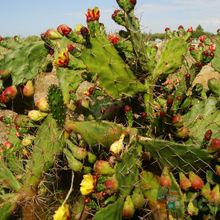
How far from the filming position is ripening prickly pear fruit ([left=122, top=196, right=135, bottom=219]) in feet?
8.12

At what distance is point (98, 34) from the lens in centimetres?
264

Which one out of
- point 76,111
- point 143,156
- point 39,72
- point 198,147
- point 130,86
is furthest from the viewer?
point 39,72

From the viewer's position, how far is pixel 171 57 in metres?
2.88

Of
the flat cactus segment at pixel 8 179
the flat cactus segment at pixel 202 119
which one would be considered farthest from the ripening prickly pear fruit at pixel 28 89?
the flat cactus segment at pixel 202 119

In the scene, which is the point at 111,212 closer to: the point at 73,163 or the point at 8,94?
the point at 73,163

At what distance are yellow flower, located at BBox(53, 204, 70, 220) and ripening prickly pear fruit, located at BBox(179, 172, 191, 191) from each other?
2.22ft

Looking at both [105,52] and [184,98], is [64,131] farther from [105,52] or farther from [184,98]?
[184,98]

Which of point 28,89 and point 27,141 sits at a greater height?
point 28,89

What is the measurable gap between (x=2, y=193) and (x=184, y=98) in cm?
132

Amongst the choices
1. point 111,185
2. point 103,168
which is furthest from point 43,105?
point 111,185

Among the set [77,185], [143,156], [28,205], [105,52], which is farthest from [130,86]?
[28,205]

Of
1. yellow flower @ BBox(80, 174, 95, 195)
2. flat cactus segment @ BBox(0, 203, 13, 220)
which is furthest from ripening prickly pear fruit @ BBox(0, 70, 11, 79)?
yellow flower @ BBox(80, 174, 95, 195)

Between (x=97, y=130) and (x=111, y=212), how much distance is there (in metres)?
0.49

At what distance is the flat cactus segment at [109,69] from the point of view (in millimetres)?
2611
